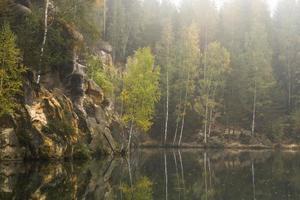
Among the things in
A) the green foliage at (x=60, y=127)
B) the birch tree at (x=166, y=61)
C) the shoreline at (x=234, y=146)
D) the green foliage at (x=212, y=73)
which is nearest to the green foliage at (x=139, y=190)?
the green foliage at (x=60, y=127)

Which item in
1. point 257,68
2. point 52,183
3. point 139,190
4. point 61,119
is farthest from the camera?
point 257,68

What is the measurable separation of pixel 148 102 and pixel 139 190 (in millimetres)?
23306

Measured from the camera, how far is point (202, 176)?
21.3 m

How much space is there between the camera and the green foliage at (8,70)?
24.2m

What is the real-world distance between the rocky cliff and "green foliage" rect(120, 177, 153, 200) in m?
9.58

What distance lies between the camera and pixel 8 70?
2522 centimetres

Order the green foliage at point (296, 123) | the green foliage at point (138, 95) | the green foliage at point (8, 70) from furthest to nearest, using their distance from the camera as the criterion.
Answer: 1. the green foliage at point (296, 123)
2. the green foliage at point (138, 95)
3. the green foliage at point (8, 70)

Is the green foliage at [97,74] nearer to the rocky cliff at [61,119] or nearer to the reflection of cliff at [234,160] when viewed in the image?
the rocky cliff at [61,119]

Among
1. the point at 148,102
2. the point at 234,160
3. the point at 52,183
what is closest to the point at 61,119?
the point at 148,102

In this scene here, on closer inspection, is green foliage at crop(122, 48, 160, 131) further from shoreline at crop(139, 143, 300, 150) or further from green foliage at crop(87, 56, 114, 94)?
shoreline at crop(139, 143, 300, 150)

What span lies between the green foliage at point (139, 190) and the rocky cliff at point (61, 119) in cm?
958

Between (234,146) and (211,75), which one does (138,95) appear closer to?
(211,75)

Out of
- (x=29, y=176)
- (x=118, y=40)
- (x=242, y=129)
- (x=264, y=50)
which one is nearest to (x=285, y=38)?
(x=264, y=50)

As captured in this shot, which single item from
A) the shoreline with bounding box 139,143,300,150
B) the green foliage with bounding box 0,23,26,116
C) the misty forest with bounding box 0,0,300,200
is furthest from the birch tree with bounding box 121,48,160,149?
the green foliage with bounding box 0,23,26,116
